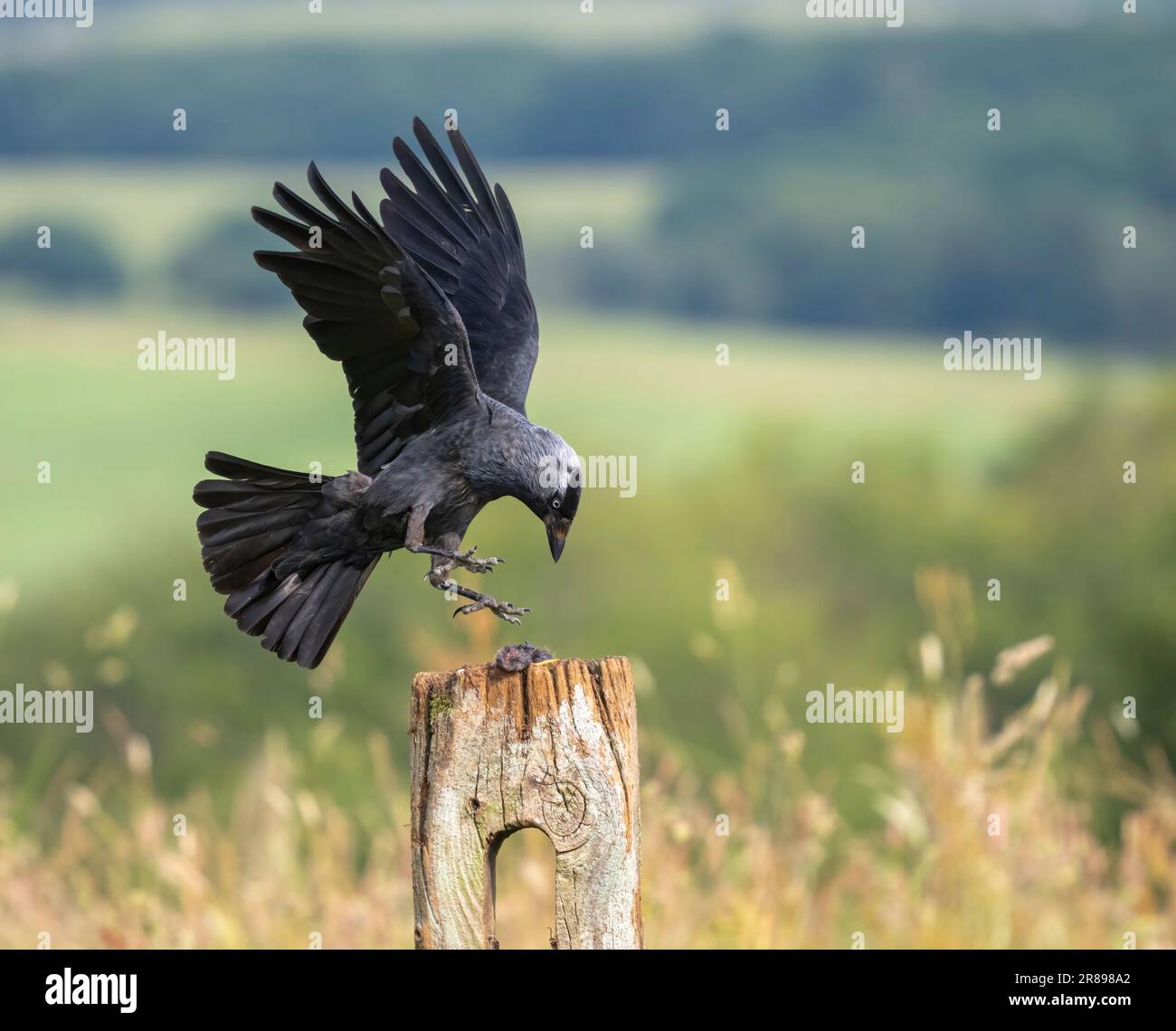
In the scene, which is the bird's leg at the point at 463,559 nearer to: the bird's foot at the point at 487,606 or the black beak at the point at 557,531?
the bird's foot at the point at 487,606

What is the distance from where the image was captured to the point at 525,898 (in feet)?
19.9

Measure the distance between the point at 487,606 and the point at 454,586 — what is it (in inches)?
7.4

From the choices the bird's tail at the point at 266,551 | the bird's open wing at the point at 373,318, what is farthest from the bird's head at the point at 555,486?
the bird's tail at the point at 266,551

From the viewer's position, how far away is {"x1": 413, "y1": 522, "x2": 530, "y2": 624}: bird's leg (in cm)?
483

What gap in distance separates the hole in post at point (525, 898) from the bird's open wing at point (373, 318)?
1658mm

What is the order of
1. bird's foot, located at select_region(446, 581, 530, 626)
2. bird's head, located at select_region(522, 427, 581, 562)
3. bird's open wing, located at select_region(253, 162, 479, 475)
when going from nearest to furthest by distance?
bird's open wing, located at select_region(253, 162, 479, 475)
bird's foot, located at select_region(446, 581, 530, 626)
bird's head, located at select_region(522, 427, 581, 562)

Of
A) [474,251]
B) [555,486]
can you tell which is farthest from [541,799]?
[474,251]

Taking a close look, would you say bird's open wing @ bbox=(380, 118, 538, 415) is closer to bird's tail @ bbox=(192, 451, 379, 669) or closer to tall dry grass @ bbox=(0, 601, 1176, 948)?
bird's tail @ bbox=(192, 451, 379, 669)

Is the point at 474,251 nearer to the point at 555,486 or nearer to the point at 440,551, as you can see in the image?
the point at 555,486

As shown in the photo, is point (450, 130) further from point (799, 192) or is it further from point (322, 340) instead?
point (799, 192)

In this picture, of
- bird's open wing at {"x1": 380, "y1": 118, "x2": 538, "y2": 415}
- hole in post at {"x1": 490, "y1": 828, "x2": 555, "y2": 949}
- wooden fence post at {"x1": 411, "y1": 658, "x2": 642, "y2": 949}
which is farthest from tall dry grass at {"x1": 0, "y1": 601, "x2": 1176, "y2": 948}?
bird's open wing at {"x1": 380, "y1": 118, "x2": 538, "y2": 415}

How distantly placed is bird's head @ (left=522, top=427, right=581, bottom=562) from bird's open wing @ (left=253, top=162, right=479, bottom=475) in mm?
382

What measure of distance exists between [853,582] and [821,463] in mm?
6194
